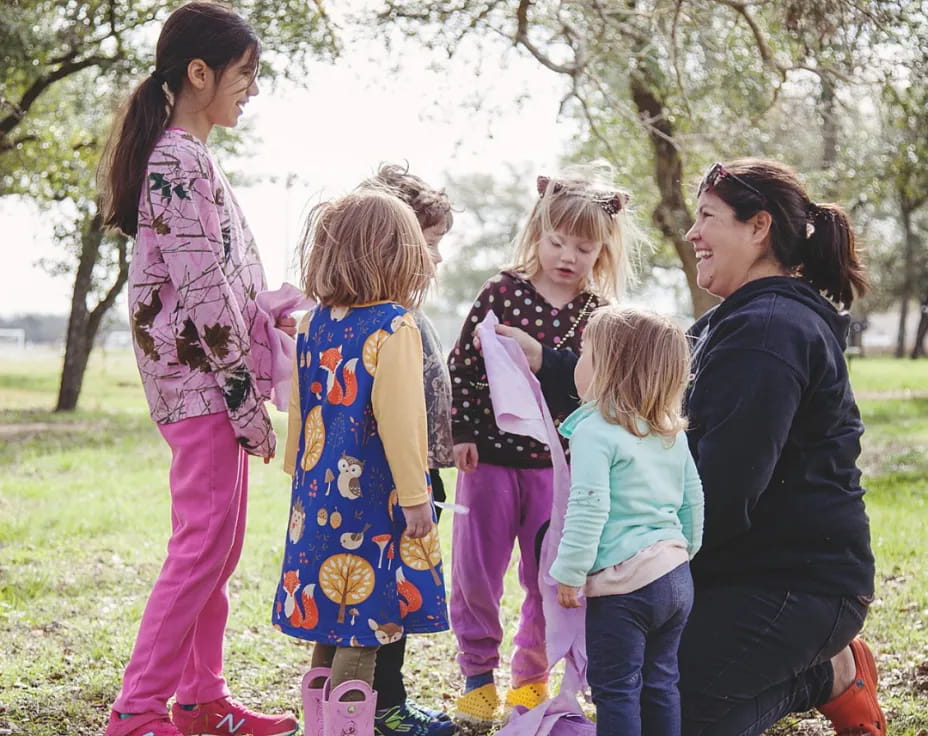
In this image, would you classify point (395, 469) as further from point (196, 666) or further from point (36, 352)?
point (36, 352)

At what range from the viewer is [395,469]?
2.72 metres

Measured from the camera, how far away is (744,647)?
9.11ft

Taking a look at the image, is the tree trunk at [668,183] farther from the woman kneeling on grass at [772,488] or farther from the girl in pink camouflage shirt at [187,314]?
the girl in pink camouflage shirt at [187,314]

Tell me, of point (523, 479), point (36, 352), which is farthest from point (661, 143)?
point (36, 352)

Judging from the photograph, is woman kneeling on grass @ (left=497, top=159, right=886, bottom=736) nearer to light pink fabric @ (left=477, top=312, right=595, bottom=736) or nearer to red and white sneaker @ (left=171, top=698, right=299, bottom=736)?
light pink fabric @ (left=477, top=312, right=595, bottom=736)

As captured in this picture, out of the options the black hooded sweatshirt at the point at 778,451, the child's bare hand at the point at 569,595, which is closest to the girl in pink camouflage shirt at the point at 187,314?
the child's bare hand at the point at 569,595

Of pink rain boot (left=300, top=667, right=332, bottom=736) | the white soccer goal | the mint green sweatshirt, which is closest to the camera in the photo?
the mint green sweatshirt

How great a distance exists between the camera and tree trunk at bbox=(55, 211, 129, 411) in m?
15.0

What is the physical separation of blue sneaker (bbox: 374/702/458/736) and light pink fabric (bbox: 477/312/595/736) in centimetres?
30

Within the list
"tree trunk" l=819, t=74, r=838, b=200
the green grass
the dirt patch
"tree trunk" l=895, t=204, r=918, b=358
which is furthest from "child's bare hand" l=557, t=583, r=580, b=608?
"tree trunk" l=895, t=204, r=918, b=358

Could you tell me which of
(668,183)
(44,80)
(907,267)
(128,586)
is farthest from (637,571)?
(907,267)

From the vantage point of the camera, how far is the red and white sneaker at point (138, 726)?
289cm

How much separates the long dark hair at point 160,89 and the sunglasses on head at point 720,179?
134cm

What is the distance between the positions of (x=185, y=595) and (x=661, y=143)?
278 inches
